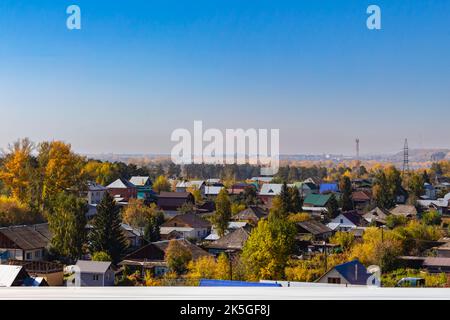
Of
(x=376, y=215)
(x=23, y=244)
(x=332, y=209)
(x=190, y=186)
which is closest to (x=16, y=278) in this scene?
(x=23, y=244)

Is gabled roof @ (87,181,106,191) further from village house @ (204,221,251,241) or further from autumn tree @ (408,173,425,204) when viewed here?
autumn tree @ (408,173,425,204)

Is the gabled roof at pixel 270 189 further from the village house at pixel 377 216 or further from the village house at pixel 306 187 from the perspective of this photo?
the village house at pixel 377 216

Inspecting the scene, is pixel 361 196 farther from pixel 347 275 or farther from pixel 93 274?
pixel 93 274

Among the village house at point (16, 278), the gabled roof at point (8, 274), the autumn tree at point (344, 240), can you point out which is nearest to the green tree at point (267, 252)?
the village house at point (16, 278)
